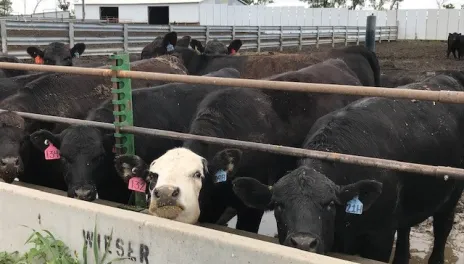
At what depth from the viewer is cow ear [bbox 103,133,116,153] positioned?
195 inches

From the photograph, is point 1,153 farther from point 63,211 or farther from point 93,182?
point 63,211

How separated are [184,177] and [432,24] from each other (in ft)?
131

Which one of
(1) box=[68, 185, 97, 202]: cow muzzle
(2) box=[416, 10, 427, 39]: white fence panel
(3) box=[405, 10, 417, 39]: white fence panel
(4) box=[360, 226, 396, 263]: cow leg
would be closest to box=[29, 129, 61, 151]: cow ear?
(1) box=[68, 185, 97, 202]: cow muzzle

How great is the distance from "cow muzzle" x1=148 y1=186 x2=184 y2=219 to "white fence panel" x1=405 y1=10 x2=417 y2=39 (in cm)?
4001

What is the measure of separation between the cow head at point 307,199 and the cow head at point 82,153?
159 cm

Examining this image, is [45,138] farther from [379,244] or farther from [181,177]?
[379,244]

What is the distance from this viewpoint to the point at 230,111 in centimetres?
513

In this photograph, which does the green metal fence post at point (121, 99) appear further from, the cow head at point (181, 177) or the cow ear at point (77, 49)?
the cow ear at point (77, 49)

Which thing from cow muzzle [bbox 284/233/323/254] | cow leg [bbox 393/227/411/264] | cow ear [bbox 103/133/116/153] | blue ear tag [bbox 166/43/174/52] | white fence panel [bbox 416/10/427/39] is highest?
white fence panel [bbox 416/10/427/39]

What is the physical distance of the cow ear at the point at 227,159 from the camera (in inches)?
Result: 164

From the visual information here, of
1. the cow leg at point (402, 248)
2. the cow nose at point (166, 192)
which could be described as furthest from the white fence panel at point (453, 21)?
the cow nose at point (166, 192)

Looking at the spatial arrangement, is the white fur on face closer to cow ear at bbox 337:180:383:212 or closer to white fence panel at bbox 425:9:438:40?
cow ear at bbox 337:180:383:212

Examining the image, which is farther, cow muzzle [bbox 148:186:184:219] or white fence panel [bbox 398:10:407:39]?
white fence panel [bbox 398:10:407:39]

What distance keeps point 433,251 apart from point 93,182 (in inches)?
A: 124
